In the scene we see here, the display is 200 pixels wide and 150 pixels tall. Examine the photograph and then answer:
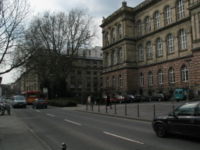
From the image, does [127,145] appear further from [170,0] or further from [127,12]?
[127,12]

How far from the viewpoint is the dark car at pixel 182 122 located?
9.77m

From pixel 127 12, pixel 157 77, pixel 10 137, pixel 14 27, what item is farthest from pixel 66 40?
pixel 10 137

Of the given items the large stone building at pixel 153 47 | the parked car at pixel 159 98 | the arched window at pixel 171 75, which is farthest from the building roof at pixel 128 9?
the parked car at pixel 159 98

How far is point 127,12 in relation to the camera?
64.8 m

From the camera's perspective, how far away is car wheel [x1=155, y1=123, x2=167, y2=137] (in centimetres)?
1118

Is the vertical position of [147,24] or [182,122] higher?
[147,24]

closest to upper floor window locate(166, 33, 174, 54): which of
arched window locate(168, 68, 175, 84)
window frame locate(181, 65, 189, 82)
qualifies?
arched window locate(168, 68, 175, 84)

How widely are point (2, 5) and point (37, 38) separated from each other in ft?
121

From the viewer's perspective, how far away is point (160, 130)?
11.4 meters

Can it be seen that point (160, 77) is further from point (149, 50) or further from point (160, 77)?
point (149, 50)

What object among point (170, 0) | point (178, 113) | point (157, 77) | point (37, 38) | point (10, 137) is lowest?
point (10, 137)

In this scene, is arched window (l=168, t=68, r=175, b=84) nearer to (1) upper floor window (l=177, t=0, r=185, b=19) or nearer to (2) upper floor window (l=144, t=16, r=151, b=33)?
(1) upper floor window (l=177, t=0, r=185, b=19)

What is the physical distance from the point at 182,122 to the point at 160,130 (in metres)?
1.36

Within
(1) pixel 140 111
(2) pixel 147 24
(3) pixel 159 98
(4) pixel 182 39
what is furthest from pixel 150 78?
(1) pixel 140 111
